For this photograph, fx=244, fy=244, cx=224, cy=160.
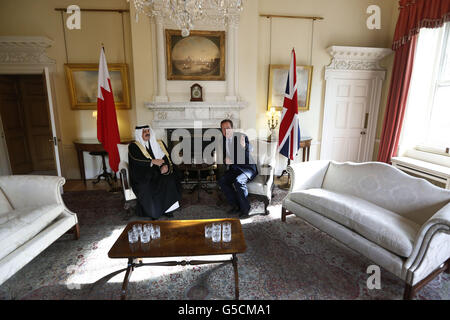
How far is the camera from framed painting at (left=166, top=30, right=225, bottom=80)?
4.23 meters

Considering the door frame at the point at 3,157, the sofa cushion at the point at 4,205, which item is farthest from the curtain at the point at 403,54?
the door frame at the point at 3,157

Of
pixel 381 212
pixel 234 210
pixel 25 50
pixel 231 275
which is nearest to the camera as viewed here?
pixel 231 275

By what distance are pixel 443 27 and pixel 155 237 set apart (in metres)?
4.92

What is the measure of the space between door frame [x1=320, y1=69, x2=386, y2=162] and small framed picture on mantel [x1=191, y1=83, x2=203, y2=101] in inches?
97.5

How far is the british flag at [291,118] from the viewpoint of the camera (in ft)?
12.5

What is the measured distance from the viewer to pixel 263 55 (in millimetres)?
4629

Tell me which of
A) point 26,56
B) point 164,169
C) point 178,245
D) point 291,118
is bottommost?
point 178,245

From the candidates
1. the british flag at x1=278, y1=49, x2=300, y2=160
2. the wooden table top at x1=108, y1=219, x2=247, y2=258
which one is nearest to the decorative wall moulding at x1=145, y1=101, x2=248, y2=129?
the british flag at x1=278, y1=49, x2=300, y2=160

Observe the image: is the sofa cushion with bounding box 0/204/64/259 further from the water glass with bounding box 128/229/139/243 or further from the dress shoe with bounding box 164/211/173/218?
the dress shoe with bounding box 164/211/173/218

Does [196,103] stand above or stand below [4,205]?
above

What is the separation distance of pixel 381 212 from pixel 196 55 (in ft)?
12.0

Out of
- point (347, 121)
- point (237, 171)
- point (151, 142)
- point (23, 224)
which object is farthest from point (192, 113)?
point (347, 121)

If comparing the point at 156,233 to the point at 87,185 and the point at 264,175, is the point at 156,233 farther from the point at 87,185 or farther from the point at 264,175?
the point at 87,185

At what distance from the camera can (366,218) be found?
209cm
